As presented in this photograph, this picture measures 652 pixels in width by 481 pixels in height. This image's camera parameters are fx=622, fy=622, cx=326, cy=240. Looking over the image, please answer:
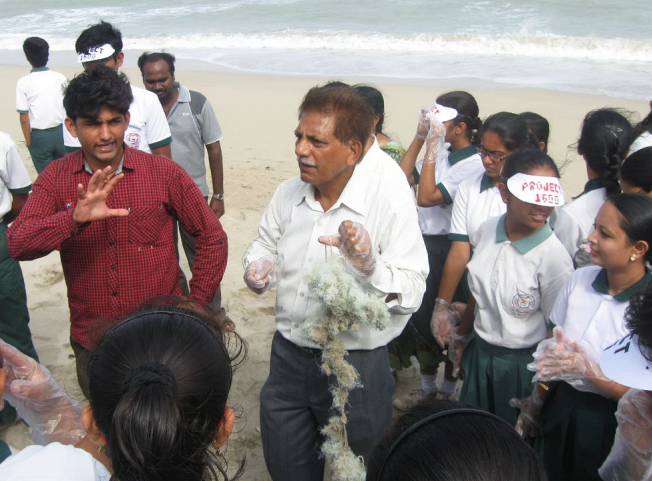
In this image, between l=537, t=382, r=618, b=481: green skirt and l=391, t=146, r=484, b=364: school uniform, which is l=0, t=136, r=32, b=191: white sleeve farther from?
l=537, t=382, r=618, b=481: green skirt

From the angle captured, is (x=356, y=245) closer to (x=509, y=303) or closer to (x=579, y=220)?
(x=509, y=303)

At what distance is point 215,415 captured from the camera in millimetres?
1677

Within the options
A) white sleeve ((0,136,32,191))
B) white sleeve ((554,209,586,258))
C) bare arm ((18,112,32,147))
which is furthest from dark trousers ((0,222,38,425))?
bare arm ((18,112,32,147))

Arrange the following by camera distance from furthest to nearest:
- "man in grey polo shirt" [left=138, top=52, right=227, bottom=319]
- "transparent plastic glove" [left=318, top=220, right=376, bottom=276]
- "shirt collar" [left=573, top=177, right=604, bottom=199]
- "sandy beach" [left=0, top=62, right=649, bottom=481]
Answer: "man in grey polo shirt" [left=138, top=52, right=227, bottom=319] → "sandy beach" [left=0, top=62, right=649, bottom=481] → "shirt collar" [left=573, top=177, right=604, bottom=199] → "transparent plastic glove" [left=318, top=220, right=376, bottom=276]

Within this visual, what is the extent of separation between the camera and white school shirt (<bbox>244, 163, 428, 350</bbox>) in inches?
98.0

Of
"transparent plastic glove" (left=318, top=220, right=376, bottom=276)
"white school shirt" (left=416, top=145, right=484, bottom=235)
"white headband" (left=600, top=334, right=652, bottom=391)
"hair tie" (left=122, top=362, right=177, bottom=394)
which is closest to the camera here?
"hair tie" (left=122, top=362, right=177, bottom=394)

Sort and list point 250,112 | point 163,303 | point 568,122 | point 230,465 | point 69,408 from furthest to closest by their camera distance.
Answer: point 250,112 < point 568,122 < point 230,465 < point 69,408 < point 163,303

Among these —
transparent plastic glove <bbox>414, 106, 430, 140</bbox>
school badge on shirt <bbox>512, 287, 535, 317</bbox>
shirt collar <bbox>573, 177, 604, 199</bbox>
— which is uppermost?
transparent plastic glove <bbox>414, 106, 430, 140</bbox>

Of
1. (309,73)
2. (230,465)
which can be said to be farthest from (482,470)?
(309,73)

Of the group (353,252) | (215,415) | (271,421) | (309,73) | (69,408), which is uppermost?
Result: (353,252)

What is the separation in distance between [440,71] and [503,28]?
7.62 m

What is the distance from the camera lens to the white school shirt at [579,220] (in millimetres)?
3137

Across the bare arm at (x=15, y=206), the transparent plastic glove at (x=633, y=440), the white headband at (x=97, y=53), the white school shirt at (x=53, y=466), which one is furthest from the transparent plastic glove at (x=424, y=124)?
the white school shirt at (x=53, y=466)

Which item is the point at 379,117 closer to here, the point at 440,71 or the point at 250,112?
the point at 250,112
